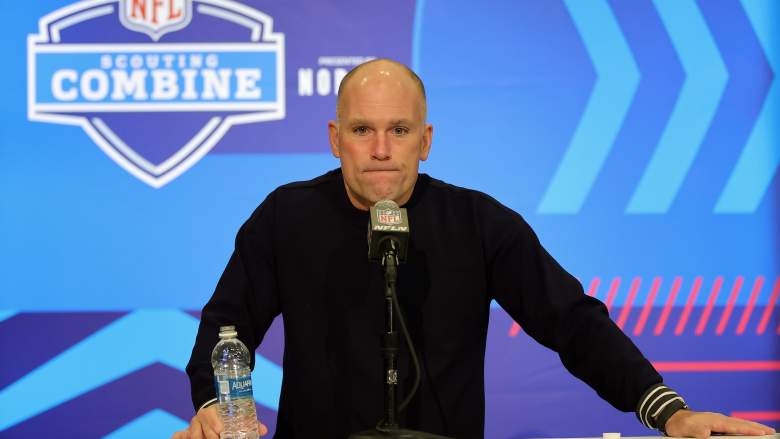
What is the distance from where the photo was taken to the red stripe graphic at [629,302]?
12.4 feet

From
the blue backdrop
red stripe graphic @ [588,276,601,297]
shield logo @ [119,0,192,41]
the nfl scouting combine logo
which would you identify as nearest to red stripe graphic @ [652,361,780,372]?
Result: the blue backdrop

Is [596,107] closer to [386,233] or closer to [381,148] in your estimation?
[381,148]

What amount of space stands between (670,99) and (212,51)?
2.11 meters

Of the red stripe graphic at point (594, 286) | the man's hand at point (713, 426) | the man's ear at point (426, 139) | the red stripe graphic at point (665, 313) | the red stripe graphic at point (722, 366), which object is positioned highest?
the man's ear at point (426, 139)

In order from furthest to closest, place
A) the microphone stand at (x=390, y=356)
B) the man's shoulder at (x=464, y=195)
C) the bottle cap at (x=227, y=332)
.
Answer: the man's shoulder at (x=464, y=195) < the bottle cap at (x=227, y=332) < the microphone stand at (x=390, y=356)

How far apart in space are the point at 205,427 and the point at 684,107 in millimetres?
2874

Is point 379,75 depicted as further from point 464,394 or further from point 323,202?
point 464,394

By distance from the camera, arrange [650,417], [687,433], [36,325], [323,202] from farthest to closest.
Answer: [36,325], [323,202], [650,417], [687,433]

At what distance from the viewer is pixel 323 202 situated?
8.04 feet

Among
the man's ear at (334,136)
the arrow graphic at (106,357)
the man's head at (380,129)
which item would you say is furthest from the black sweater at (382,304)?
the arrow graphic at (106,357)

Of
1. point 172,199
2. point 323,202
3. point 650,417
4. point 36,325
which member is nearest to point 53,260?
point 36,325

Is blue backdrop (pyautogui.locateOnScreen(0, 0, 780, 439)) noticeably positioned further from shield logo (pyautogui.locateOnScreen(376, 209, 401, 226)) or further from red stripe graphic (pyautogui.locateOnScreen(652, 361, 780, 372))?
shield logo (pyautogui.locateOnScreen(376, 209, 401, 226))

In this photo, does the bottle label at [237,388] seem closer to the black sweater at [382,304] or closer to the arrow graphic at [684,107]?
the black sweater at [382,304]

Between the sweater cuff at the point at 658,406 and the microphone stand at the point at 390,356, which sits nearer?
the microphone stand at the point at 390,356
